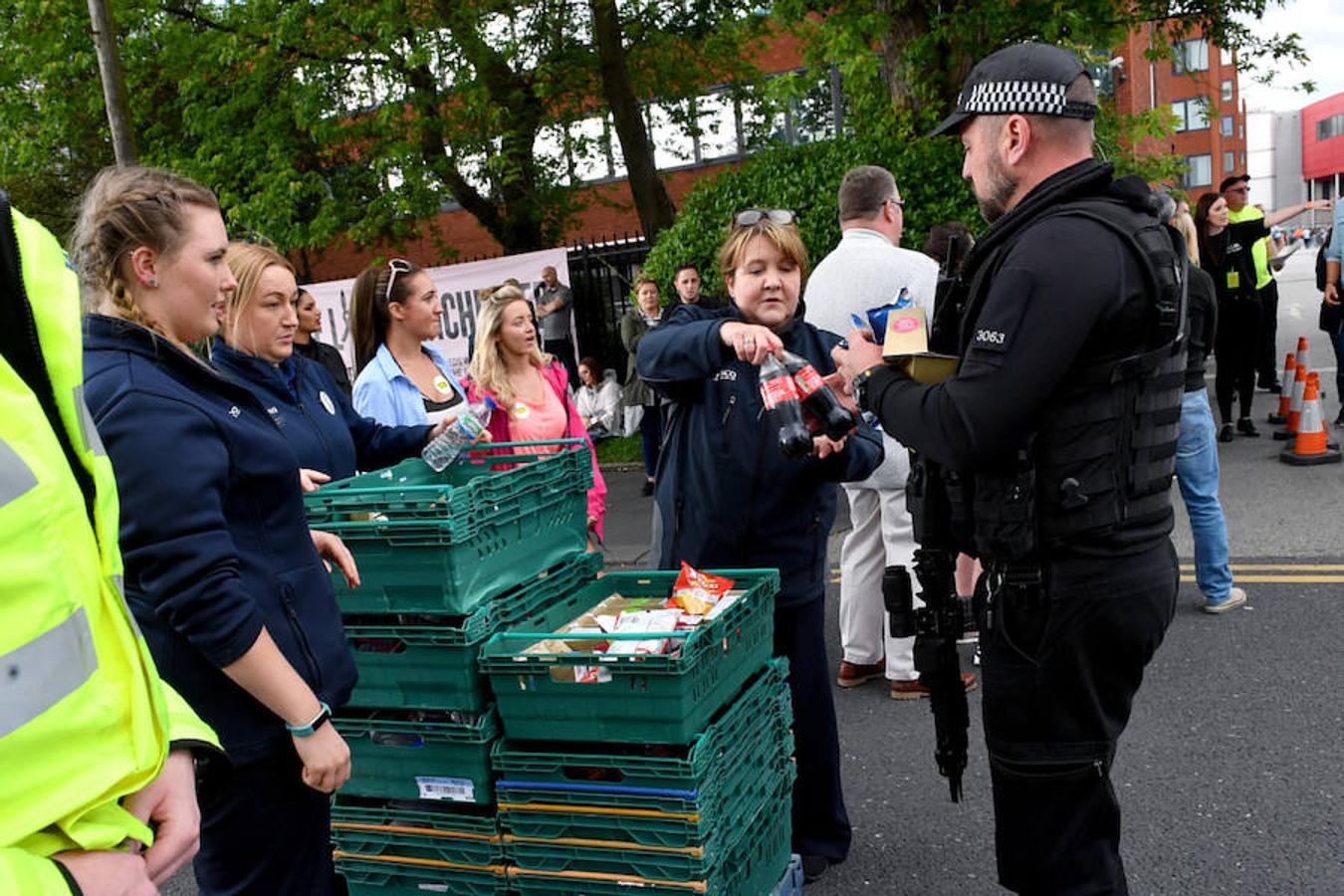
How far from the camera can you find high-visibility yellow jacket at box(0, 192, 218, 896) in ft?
3.54

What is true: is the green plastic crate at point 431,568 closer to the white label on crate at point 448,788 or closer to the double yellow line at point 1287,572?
the white label on crate at point 448,788

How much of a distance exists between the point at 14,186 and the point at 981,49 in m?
20.2

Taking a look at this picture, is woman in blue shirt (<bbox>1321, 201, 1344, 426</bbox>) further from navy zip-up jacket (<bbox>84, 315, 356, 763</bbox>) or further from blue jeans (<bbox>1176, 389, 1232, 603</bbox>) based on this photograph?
navy zip-up jacket (<bbox>84, 315, 356, 763</bbox>)

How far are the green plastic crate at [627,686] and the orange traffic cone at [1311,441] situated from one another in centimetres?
753

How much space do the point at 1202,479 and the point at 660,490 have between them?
347 cm

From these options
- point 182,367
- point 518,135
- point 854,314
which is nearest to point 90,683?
point 182,367

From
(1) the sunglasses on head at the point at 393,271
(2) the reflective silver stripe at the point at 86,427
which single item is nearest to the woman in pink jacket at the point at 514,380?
(1) the sunglasses on head at the point at 393,271

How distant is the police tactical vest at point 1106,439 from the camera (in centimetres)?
245

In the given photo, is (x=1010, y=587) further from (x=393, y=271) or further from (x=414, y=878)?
(x=393, y=271)

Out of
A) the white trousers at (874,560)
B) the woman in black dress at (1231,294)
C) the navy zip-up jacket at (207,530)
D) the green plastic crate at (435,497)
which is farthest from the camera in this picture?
the woman in black dress at (1231,294)

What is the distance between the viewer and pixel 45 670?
1.11 meters

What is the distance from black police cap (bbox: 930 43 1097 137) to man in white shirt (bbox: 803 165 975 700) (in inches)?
86.5

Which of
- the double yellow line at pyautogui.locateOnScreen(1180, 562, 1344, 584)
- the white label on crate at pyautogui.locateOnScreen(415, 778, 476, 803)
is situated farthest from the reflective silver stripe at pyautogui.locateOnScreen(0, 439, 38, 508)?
the double yellow line at pyautogui.locateOnScreen(1180, 562, 1344, 584)

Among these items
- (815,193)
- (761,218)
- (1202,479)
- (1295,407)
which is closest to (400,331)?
(761,218)
